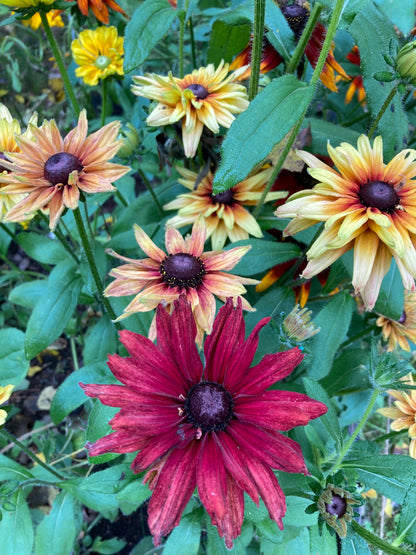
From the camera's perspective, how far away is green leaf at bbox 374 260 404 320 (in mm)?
923

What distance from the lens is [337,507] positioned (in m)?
0.69

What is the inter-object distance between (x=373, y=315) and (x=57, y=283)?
0.78 metres

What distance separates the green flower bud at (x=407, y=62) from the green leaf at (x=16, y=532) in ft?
3.61

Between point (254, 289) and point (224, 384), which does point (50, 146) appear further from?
point (254, 289)

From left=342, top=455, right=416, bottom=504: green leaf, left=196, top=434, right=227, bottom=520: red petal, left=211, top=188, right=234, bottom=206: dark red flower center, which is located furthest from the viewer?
left=211, top=188, right=234, bottom=206: dark red flower center

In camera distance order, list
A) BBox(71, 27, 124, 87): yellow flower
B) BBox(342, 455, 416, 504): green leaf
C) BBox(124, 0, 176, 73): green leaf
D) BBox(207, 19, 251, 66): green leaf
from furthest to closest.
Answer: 1. BBox(71, 27, 124, 87): yellow flower
2. BBox(207, 19, 251, 66): green leaf
3. BBox(124, 0, 176, 73): green leaf
4. BBox(342, 455, 416, 504): green leaf

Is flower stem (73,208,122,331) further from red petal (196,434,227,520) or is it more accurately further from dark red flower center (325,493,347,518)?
Result: dark red flower center (325,493,347,518)

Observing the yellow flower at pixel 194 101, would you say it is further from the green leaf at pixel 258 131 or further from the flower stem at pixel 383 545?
the flower stem at pixel 383 545

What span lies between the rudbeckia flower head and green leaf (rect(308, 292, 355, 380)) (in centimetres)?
23

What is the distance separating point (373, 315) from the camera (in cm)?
118

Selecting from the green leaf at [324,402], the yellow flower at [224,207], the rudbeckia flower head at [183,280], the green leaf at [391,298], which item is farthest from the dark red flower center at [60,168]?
the green leaf at [391,298]

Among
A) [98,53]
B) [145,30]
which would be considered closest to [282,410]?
[145,30]

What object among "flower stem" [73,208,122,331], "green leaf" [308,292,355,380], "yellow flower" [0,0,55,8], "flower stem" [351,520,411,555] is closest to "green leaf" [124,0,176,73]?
"yellow flower" [0,0,55,8]

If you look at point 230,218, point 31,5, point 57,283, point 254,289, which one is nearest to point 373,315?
point 254,289
